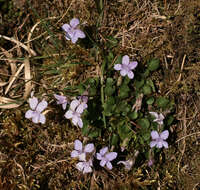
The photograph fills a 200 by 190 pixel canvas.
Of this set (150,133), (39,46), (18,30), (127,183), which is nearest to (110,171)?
(127,183)

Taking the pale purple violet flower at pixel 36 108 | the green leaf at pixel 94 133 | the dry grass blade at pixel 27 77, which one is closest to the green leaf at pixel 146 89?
the green leaf at pixel 94 133

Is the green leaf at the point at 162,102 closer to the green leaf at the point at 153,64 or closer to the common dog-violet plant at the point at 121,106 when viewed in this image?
the common dog-violet plant at the point at 121,106

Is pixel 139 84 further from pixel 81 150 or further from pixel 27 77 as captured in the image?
pixel 27 77

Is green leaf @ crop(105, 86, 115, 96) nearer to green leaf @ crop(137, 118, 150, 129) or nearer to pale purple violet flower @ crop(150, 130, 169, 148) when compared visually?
green leaf @ crop(137, 118, 150, 129)

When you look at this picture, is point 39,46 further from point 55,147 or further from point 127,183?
point 127,183

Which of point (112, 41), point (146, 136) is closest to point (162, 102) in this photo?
point (146, 136)

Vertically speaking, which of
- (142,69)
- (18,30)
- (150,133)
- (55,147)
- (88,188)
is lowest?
(88,188)

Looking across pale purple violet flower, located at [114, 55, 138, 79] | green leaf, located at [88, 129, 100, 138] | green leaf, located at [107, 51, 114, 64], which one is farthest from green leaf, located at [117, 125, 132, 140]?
green leaf, located at [107, 51, 114, 64]
